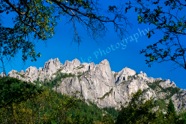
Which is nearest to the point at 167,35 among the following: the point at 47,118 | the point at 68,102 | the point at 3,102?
the point at 3,102

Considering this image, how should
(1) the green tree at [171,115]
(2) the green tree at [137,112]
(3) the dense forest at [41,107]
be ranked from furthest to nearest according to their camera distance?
(1) the green tree at [171,115] < (2) the green tree at [137,112] < (3) the dense forest at [41,107]

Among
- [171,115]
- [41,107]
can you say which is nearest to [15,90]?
[41,107]

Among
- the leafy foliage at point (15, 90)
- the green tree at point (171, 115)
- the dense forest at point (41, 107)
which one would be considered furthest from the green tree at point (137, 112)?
the leafy foliage at point (15, 90)

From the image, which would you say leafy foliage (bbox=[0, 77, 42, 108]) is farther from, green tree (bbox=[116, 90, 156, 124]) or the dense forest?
green tree (bbox=[116, 90, 156, 124])

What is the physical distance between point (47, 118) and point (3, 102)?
4244cm

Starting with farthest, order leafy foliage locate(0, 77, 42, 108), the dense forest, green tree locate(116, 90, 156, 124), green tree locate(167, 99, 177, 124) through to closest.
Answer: green tree locate(167, 99, 177, 124), green tree locate(116, 90, 156, 124), the dense forest, leafy foliage locate(0, 77, 42, 108)

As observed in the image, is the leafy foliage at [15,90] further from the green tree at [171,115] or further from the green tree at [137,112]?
the green tree at [171,115]

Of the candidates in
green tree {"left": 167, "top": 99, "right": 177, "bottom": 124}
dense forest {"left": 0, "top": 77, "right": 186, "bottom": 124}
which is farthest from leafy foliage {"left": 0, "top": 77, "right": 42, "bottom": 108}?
green tree {"left": 167, "top": 99, "right": 177, "bottom": 124}

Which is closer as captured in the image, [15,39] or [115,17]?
[115,17]

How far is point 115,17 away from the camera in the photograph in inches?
449

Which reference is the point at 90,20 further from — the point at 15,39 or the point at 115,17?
the point at 15,39

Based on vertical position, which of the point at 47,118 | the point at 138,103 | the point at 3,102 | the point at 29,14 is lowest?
the point at 3,102

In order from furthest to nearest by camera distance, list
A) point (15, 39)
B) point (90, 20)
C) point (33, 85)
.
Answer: point (33, 85) → point (15, 39) → point (90, 20)

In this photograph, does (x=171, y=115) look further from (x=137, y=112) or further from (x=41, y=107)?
(x=41, y=107)
